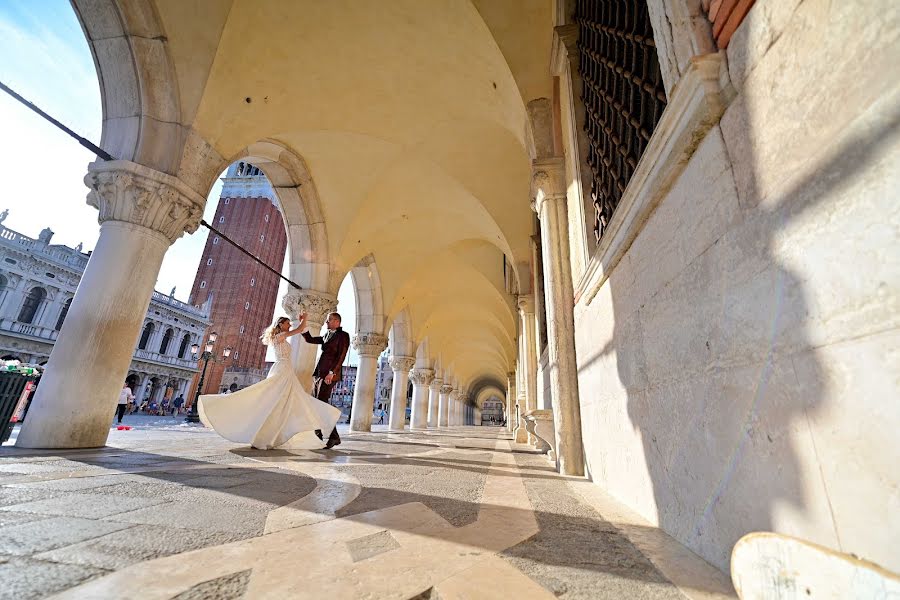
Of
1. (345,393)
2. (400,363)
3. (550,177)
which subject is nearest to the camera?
(550,177)

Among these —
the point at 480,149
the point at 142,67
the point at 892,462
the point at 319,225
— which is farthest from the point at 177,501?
the point at 319,225

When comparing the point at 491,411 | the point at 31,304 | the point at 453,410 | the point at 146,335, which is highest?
the point at 31,304

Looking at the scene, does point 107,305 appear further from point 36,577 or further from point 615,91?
point 615,91

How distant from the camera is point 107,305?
13.1 ft

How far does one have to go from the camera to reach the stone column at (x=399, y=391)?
1415 cm

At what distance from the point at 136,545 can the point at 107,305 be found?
414 cm

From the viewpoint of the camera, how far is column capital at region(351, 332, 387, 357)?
12.3 m

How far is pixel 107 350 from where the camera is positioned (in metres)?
3.95

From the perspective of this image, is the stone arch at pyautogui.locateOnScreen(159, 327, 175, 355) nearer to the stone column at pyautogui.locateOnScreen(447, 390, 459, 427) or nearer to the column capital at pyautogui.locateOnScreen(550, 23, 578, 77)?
the stone column at pyautogui.locateOnScreen(447, 390, 459, 427)

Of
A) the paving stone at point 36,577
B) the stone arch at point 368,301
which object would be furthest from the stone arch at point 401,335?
the paving stone at point 36,577

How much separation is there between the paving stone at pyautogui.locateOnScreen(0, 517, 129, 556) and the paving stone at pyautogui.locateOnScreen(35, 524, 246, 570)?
0.05 meters

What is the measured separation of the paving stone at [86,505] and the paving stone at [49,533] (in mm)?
90

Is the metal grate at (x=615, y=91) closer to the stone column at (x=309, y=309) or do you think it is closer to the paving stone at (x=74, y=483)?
the paving stone at (x=74, y=483)

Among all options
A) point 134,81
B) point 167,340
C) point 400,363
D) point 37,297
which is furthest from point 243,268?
point 134,81
